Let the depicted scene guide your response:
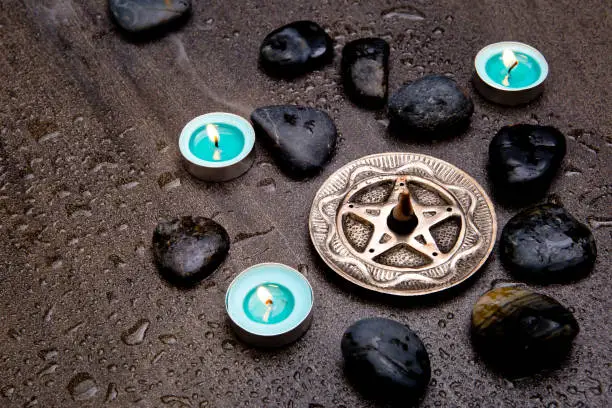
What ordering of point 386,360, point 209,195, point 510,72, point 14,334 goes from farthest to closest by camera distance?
point 510,72
point 209,195
point 14,334
point 386,360

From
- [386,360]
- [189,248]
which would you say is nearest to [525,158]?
[386,360]

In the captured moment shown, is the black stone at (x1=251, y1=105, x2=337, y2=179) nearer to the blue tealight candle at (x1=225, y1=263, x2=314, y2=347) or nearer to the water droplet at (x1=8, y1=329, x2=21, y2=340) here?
the blue tealight candle at (x1=225, y1=263, x2=314, y2=347)

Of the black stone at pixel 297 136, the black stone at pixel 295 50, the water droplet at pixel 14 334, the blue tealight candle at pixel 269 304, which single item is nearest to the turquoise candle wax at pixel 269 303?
the blue tealight candle at pixel 269 304

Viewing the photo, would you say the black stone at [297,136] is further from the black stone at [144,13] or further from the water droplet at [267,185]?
the black stone at [144,13]

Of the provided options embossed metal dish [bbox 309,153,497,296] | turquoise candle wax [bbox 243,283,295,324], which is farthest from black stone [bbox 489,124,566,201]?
turquoise candle wax [bbox 243,283,295,324]

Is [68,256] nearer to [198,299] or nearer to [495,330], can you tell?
[198,299]

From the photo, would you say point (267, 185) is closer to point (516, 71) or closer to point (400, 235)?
point (400, 235)

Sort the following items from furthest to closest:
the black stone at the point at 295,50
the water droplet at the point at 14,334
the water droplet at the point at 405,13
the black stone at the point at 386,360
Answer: the water droplet at the point at 405,13
the black stone at the point at 295,50
the water droplet at the point at 14,334
the black stone at the point at 386,360
